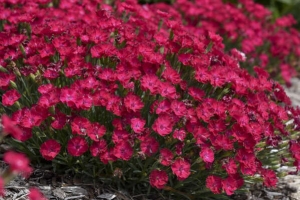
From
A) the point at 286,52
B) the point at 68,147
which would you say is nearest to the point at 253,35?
the point at 286,52

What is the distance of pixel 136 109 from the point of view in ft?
9.74

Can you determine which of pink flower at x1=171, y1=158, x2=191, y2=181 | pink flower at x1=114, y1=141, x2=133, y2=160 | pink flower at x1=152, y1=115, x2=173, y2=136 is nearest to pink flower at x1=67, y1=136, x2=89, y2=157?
pink flower at x1=114, y1=141, x2=133, y2=160

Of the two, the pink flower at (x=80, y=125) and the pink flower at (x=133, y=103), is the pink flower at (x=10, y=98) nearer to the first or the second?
the pink flower at (x=80, y=125)

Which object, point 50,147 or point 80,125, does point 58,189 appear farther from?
point 80,125

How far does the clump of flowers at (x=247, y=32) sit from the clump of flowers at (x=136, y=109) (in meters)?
1.87

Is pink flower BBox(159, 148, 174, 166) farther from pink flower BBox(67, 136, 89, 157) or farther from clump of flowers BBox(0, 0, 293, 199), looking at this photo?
→ pink flower BBox(67, 136, 89, 157)

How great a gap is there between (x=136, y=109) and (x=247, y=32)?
2902 millimetres

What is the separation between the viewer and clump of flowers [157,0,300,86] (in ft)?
17.8

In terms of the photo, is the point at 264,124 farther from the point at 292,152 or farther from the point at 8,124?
the point at 8,124

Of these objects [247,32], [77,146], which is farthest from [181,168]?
[247,32]

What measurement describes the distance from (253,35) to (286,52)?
0.46 m

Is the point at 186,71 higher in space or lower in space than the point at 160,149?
higher

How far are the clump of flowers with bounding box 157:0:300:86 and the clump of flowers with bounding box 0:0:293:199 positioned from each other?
1874 mm

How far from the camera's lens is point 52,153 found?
287cm
